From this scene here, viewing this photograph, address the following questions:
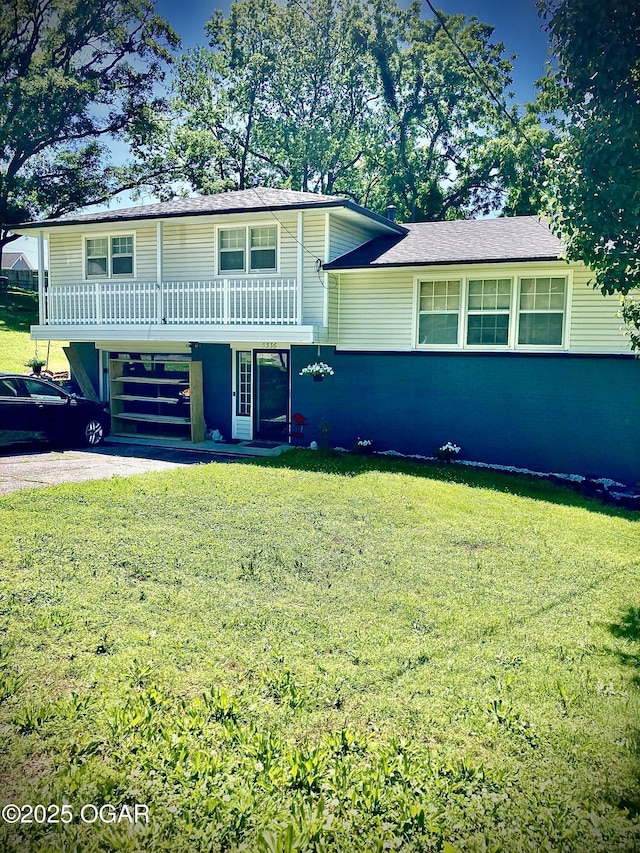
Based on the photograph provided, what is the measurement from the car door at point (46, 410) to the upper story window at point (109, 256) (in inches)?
171

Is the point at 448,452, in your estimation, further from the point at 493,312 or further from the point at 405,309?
the point at 405,309

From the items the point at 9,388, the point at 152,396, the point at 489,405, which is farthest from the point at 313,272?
the point at 9,388

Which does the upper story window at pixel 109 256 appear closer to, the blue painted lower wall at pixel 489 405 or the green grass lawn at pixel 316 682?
the blue painted lower wall at pixel 489 405

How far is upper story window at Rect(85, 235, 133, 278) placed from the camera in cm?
1694

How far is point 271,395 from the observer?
626 inches

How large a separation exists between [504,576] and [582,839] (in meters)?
3.86

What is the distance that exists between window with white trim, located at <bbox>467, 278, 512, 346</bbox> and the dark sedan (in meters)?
8.39

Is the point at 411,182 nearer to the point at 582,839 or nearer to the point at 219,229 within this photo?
the point at 219,229

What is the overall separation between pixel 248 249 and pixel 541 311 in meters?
6.62

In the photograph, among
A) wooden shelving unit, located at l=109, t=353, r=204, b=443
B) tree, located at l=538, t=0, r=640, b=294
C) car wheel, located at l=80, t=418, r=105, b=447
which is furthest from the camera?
wooden shelving unit, located at l=109, t=353, r=204, b=443

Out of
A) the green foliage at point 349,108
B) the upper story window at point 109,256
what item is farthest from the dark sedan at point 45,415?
the green foliage at point 349,108

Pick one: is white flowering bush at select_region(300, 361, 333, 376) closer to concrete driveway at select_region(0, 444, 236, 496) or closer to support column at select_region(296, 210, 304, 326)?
support column at select_region(296, 210, 304, 326)

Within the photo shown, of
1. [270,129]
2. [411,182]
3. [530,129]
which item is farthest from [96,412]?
[270,129]

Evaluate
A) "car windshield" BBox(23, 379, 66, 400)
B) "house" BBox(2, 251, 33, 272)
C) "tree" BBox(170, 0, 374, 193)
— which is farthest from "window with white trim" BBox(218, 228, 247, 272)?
"house" BBox(2, 251, 33, 272)
